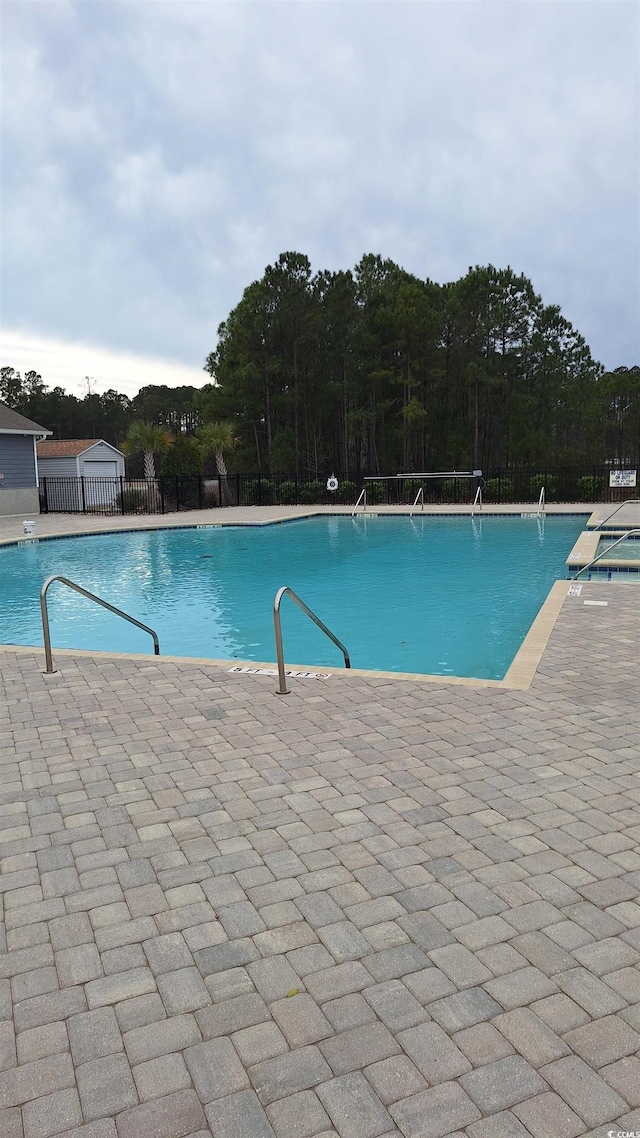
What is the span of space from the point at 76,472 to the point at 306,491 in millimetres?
9973

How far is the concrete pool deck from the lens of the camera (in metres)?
1.92

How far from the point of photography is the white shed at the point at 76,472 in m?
29.8

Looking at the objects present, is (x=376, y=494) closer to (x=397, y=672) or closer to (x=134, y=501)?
(x=134, y=501)

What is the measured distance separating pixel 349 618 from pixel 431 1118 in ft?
26.5

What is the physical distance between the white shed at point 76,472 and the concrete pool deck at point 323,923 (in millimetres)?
26539

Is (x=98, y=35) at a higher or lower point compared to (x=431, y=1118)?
higher

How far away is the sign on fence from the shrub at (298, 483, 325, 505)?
1113 cm

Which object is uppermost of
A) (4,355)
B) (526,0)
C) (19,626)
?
(4,355)

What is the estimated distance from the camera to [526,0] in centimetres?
1213

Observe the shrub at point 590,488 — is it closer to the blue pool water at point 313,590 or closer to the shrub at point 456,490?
the shrub at point 456,490

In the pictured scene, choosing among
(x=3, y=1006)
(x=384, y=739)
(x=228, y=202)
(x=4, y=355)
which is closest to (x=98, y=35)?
(x=228, y=202)

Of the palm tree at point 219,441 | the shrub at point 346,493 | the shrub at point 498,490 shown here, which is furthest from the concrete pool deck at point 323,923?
the palm tree at point 219,441

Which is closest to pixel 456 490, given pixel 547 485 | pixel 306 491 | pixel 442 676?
pixel 547 485

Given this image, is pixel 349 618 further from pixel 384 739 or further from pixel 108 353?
pixel 108 353
